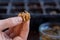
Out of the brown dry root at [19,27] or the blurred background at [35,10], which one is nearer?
the brown dry root at [19,27]

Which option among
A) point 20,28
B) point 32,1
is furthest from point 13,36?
point 32,1

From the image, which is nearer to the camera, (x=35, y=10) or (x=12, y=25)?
(x=12, y=25)

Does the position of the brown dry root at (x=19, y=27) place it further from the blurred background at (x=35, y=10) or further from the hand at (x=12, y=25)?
the blurred background at (x=35, y=10)

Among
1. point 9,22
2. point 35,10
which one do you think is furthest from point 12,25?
point 35,10

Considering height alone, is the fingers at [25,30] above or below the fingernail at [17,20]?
below

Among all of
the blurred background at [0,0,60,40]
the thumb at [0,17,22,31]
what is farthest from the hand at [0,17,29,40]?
the blurred background at [0,0,60,40]

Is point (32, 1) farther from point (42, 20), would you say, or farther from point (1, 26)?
point (1, 26)

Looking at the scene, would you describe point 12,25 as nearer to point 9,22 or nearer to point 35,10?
point 9,22

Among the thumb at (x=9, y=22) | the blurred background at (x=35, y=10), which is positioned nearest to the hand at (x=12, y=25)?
the thumb at (x=9, y=22)
